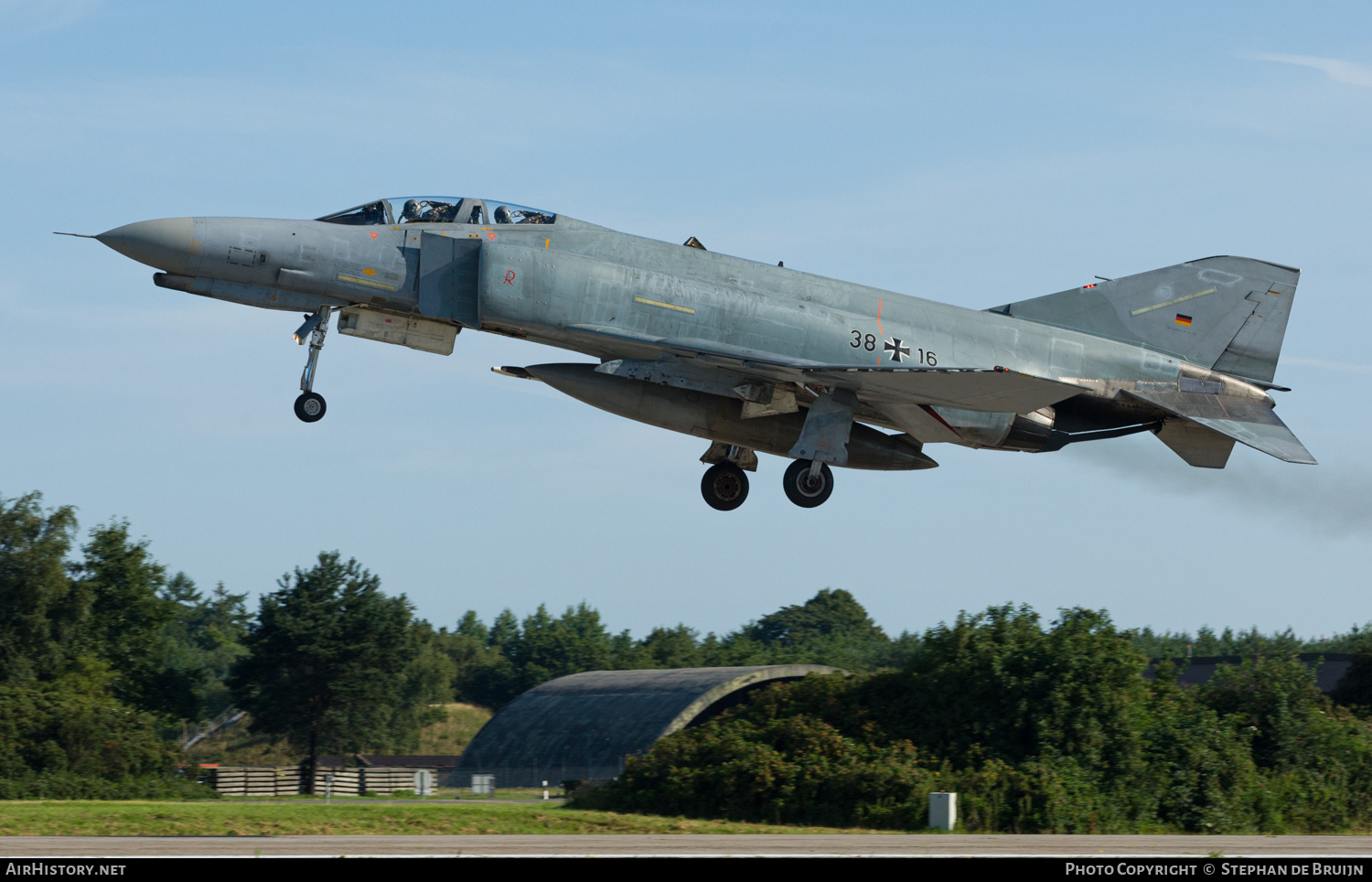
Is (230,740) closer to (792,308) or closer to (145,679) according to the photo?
(145,679)

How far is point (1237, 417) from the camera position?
2247cm

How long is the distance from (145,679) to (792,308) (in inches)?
1379

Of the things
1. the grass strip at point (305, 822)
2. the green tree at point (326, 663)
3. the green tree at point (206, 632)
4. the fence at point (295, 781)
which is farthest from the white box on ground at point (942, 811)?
the green tree at point (206, 632)

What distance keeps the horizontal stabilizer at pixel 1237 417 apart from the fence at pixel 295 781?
26.0 metres

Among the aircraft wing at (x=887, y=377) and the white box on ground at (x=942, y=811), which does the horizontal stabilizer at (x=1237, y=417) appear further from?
the white box on ground at (x=942, y=811)

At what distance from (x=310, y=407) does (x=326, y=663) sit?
27.5 meters

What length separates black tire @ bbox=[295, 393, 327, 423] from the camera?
19234mm

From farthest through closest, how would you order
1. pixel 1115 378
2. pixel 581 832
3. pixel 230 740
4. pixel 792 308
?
pixel 230 740 → pixel 1115 378 → pixel 792 308 → pixel 581 832

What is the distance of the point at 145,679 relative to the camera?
47344mm

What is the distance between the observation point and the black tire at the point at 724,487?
23047mm

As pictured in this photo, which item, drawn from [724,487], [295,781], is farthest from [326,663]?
[724,487]

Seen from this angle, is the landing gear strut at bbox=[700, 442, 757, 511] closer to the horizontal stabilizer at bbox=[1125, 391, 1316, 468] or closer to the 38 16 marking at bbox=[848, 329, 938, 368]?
the 38 16 marking at bbox=[848, 329, 938, 368]

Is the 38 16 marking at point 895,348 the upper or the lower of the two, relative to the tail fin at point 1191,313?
lower

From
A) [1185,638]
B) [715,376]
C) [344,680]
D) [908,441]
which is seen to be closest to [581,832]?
[715,376]
